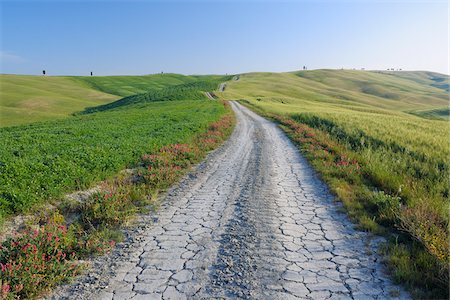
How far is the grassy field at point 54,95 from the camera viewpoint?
58.4 metres

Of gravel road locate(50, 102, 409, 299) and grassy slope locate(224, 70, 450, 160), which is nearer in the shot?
gravel road locate(50, 102, 409, 299)

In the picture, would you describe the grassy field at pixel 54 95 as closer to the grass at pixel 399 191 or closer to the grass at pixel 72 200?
the grass at pixel 72 200

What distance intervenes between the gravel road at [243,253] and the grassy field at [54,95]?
51292mm

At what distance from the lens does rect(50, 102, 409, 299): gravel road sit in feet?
16.9

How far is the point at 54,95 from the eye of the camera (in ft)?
309

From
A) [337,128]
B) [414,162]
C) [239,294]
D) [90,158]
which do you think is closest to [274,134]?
[337,128]

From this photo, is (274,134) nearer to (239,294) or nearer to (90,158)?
(90,158)

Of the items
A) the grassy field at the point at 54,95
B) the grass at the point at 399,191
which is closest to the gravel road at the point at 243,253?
the grass at the point at 399,191

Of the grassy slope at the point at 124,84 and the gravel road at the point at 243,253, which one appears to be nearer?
the gravel road at the point at 243,253

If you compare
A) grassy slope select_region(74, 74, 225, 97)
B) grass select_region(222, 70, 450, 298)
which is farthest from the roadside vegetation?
grassy slope select_region(74, 74, 225, 97)

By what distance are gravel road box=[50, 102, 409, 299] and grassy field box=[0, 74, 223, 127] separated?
51.3 m

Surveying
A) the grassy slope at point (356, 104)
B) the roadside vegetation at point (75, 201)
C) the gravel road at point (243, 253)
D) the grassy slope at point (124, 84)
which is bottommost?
the gravel road at point (243, 253)

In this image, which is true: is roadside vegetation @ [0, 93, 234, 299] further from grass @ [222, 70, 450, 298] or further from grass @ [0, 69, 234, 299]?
grass @ [222, 70, 450, 298]

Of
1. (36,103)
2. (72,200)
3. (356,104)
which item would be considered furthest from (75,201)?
(356,104)
